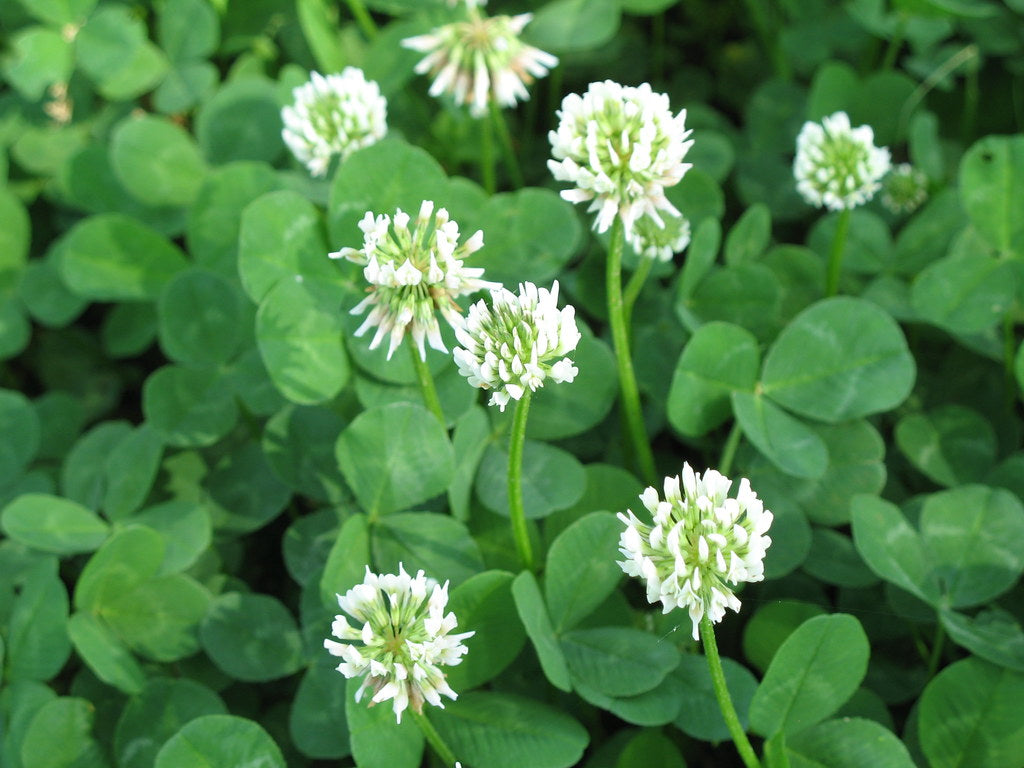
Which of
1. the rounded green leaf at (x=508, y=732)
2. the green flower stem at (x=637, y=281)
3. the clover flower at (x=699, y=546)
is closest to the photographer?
the clover flower at (x=699, y=546)

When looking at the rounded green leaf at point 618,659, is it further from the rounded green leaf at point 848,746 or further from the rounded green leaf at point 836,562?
the rounded green leaf at point 836,562

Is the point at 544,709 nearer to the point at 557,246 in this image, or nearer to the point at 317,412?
the point at 317,412

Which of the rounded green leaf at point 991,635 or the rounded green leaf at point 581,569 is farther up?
the rounded green leaf at point 581,569

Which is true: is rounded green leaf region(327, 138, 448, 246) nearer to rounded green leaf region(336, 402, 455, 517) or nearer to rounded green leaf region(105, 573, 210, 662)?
rounded green leaf region(336, 402, 455, 517)

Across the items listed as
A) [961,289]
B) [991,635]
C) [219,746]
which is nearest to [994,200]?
[961,289]

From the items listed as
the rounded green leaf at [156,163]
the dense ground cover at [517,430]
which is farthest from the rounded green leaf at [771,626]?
the rounded green leaf at [156,163]

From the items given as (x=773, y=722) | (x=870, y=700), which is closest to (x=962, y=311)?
(x=870, y=700)
